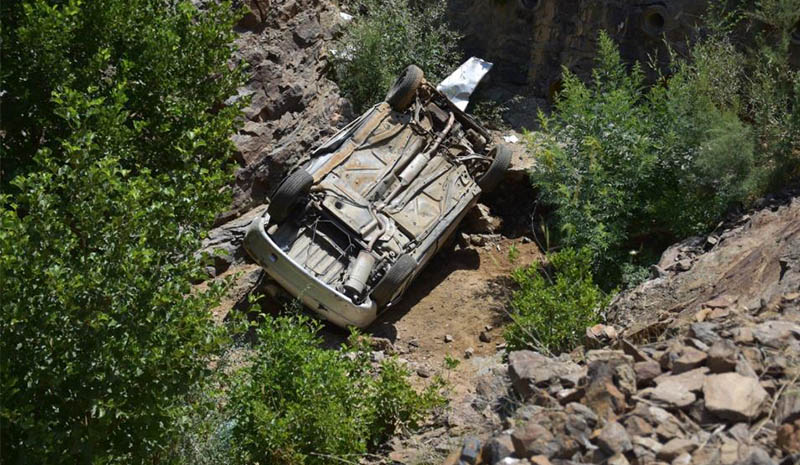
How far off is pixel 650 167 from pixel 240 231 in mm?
4736

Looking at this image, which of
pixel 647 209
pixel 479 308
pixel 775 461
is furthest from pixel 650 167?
pixel 775 461

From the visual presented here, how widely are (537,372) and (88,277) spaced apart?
2.83 meters

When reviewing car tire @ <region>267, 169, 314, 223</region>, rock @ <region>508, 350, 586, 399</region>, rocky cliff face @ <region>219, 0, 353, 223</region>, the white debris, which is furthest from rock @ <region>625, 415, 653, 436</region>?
the white debris

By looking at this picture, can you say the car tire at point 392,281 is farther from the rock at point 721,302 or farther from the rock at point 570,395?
the rock at point 570,395

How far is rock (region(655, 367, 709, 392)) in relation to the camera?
533 centimetres

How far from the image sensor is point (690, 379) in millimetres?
5398

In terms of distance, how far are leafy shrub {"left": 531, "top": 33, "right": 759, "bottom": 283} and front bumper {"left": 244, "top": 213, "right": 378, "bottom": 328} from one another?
2242mm

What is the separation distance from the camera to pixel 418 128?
11312mm

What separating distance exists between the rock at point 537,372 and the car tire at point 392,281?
3473 mm

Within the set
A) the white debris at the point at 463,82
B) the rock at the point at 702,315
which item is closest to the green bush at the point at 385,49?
the white debris at the point at 463,82

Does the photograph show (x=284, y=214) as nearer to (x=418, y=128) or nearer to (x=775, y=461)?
(x=418, y=128)

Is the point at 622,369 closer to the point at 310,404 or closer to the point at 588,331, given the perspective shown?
the point at 588,331

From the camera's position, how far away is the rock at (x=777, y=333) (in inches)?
221

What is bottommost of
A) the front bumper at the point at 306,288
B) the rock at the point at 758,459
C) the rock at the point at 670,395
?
the front bumper at the point at 306,288
